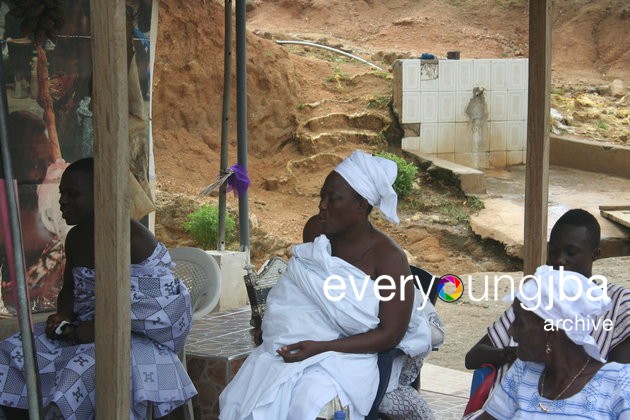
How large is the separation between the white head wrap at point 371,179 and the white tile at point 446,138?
40.6ft

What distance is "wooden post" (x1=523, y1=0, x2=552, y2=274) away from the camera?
4.52 m

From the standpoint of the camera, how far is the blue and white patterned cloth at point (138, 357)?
12.9ft

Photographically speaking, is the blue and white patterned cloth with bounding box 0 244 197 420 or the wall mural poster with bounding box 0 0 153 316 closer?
the blue and white patterned cloth with bounding box 0 244 197 420

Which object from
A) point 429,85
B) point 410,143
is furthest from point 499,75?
point 410,143

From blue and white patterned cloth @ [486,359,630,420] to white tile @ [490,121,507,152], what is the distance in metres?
13.6

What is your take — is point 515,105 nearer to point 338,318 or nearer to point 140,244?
point 140,244

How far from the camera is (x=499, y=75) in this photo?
1645 centimetres

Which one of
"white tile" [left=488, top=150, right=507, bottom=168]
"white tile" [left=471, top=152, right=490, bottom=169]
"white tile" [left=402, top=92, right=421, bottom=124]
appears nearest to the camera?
"white tile" [left=402, top=92, right=421, bottom=124]

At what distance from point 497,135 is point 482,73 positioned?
3.66 feet

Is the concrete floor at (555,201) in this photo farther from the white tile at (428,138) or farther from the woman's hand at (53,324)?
the woman's hand at (53,324)

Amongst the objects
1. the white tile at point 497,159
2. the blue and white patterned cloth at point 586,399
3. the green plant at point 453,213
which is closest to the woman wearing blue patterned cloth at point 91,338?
the blue and white patterned cloth at point 586,399

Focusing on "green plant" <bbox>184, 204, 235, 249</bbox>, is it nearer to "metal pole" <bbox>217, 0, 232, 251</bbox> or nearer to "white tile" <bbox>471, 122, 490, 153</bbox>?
"metal pole" <bbox>217, 0, 232, 251</bbox>

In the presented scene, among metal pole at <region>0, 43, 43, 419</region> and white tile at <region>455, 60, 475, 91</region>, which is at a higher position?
white tile at <region>455, 60, 475, 91</region>

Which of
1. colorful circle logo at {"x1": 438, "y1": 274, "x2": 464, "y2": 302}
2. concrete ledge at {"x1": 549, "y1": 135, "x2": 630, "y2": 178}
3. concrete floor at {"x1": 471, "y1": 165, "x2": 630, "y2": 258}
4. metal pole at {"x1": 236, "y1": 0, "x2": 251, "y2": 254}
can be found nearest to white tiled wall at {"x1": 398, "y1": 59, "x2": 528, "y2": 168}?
concrete floor at {"x1": 471, "y1": 165, "x2": 630, "y2": 258}
